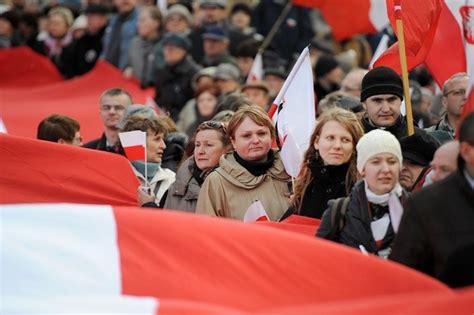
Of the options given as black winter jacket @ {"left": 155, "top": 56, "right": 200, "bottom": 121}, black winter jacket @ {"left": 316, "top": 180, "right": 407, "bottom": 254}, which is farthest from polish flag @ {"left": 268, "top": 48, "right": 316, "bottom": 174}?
black winter jacket @ {"left": 155, "top": 56, "right": 200, "bottom": 121}

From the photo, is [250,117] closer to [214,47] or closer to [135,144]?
[135,144]

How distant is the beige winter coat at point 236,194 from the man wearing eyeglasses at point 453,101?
1460 millimetres

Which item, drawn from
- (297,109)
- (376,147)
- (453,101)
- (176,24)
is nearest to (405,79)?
(453,101)

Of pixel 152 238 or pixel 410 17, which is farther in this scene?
pixel 410 17

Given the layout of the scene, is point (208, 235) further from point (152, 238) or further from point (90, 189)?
point (90, 189)

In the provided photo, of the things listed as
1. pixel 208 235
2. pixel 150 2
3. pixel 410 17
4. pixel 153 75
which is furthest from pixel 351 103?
pixel 150 2

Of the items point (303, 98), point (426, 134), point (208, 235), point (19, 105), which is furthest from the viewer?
point (19, 105)

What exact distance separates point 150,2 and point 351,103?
31.5ft

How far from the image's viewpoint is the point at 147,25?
19.7 meters

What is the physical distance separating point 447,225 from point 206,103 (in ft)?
26.0

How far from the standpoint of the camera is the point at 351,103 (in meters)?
13.0

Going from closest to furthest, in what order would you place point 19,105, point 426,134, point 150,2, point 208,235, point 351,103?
point 208,235 → point 426,134 → point 351,103 → point 19,105 → point 150,2

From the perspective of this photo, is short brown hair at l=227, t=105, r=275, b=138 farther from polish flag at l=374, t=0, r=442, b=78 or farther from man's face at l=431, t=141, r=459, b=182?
man's face at l=431, t=141, r=459, b=182

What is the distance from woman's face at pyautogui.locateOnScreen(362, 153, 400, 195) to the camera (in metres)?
8.98
